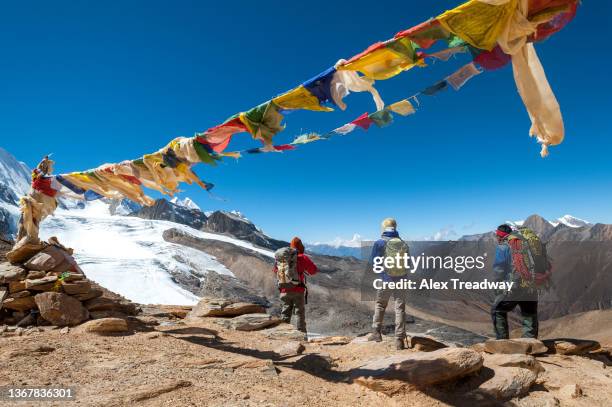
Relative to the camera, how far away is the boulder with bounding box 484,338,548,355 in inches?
323

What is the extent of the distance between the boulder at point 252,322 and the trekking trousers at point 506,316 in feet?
19.9

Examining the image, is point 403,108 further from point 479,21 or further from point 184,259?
point 184,259

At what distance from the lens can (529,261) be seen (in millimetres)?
8562

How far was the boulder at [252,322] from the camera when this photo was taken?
11.7 metres

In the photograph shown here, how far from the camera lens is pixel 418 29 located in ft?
16.4

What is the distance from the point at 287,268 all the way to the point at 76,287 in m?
5.25

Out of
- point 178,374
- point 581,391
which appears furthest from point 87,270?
point 581,391

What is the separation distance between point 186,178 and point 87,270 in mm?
56283

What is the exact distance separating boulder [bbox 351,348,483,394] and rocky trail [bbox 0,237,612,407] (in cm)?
2

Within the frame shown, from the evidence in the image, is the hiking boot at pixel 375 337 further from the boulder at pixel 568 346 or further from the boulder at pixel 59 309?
the boulder at pixel 59 309

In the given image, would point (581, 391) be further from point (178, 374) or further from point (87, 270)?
point (87, 270)

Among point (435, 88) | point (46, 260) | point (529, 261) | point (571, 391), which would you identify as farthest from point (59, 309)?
point (529, 261)

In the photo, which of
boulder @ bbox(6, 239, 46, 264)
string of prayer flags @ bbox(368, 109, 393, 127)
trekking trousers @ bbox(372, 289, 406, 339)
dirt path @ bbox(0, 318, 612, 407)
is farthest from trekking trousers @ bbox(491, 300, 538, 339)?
boulder @ bbox(6, 239, 46, 264)

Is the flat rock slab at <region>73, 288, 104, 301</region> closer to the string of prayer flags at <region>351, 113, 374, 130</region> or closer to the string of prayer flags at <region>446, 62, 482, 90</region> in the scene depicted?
the string of prayer flags at <region>351, 113, 374, 130</region>
